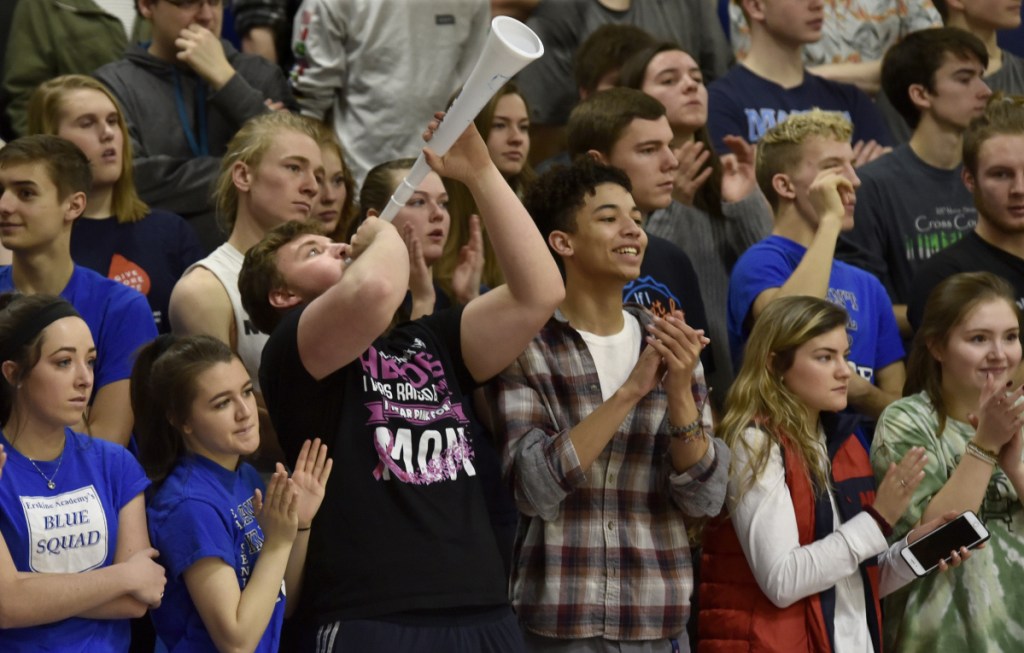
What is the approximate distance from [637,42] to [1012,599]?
2.74 m

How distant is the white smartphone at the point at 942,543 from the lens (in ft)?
14.0

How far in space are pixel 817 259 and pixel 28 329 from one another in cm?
252

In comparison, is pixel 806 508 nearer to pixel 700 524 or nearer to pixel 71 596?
pixel 700 524

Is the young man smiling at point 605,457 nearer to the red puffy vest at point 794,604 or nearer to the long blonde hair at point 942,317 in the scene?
the red puffy vest at point 794,604

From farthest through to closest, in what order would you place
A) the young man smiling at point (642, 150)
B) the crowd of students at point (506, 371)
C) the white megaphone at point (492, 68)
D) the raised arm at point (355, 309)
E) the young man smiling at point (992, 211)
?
the young man smiling at point (992, 211) < the young man smiling at point (642, 150) < the crowd of students at point (506, 371) < the raised arm at point (355, 309) < the white megaphone at point (492, 68)

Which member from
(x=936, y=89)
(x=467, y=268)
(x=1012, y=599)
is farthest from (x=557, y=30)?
(x=1012, y=599)

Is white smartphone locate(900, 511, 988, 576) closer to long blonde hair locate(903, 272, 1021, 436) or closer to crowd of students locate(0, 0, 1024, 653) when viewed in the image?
crowd of students locate(0, 0, 1024, 653)

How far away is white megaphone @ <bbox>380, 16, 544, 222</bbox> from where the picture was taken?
323cm

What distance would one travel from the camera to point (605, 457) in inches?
158

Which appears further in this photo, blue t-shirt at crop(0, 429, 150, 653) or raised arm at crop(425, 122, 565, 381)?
raised arm at crop(425, 122, 565, 381)

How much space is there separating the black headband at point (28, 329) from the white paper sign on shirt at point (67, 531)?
0.35 m

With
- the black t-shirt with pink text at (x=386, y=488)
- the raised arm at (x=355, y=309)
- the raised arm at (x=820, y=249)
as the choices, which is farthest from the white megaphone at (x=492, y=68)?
the raised arm at (x=820, y=249)

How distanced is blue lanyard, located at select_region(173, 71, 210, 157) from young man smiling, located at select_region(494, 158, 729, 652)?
6.96 ft

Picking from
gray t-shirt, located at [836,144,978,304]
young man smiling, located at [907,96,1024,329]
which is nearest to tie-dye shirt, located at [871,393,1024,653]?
young man smiling, located at [907,96,1024,329]
